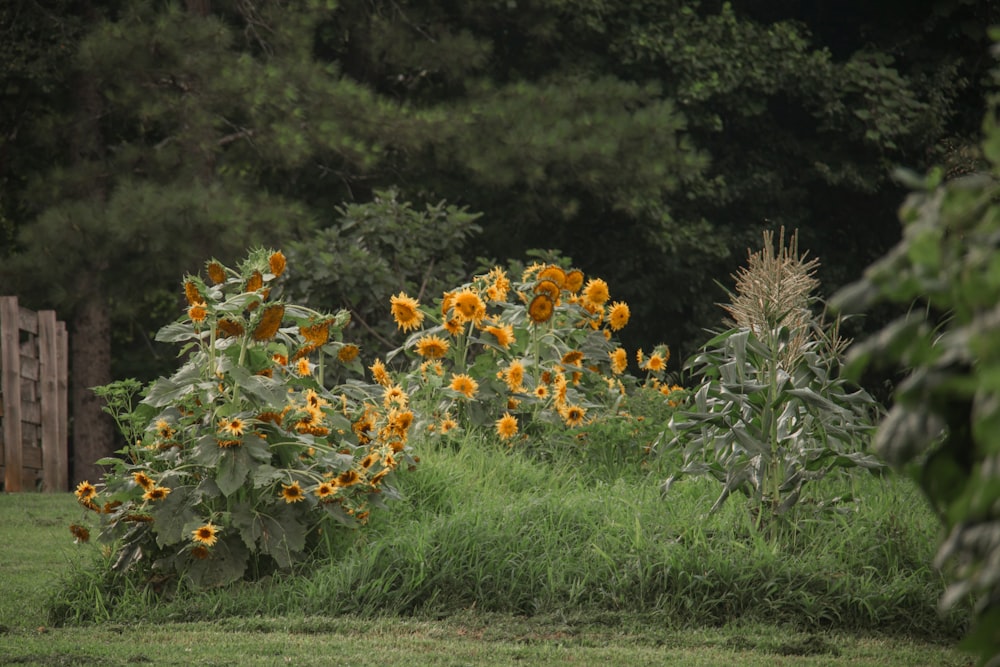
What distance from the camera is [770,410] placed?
478cm

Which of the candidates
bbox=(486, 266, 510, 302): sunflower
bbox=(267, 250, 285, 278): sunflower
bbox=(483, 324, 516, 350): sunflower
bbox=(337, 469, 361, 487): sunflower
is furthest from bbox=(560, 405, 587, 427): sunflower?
bbox=(267, 250, 285, 278): sunflower

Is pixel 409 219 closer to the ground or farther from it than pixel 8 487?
farther from it

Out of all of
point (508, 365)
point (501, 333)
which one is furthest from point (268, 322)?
point (508, 365)

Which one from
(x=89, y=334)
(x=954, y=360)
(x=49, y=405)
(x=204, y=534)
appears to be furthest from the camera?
(x=89, y=334)

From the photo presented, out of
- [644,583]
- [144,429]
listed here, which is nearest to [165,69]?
[144,429]

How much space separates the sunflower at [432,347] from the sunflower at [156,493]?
87.0 inches

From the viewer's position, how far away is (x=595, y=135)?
12.7 metres

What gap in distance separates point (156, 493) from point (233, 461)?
31 cm

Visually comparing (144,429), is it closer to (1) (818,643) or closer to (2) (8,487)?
(1) (818,643)

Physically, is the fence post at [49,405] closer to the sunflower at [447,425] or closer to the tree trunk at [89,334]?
the tree trunk at [89,334]

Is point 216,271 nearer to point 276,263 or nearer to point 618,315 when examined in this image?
point 276,263

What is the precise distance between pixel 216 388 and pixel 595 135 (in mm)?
8697

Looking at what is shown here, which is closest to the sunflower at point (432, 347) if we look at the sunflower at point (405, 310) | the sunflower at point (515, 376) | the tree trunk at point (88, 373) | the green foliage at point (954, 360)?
the sunflower at point (405, 310)

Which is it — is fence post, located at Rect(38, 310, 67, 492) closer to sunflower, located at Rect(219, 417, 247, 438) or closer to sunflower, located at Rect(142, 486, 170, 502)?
sunflower, located at Rect(142, 486, 170, 502)
